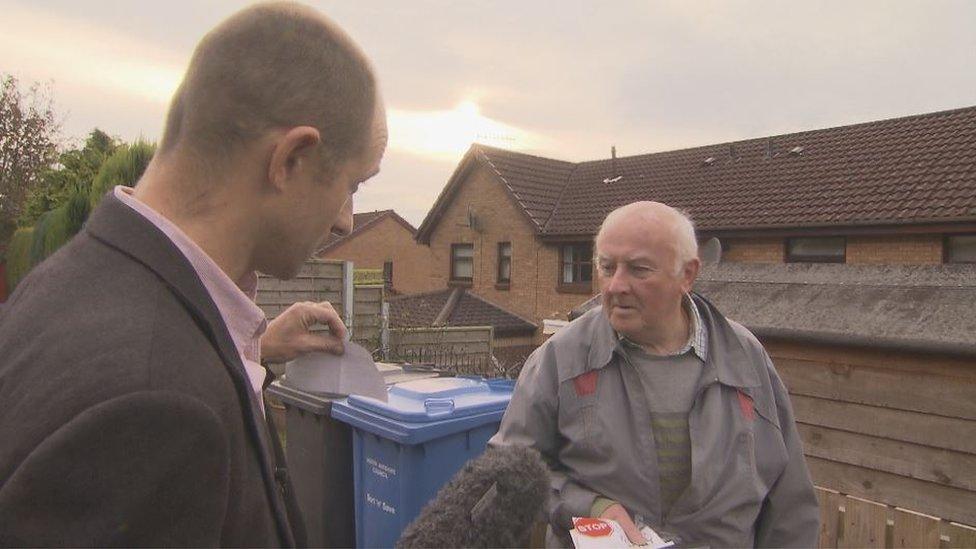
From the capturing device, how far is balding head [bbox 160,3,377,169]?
3.18ft

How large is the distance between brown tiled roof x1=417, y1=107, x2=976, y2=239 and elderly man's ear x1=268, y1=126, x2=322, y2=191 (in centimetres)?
1406

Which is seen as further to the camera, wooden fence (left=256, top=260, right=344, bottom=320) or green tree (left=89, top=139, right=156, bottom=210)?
wooden fence (left=256, top=260, right=344, bottom=320)

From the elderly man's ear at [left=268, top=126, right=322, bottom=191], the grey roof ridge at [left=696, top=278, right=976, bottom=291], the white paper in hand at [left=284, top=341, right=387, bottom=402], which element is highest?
the elderly man's ear at [left=268, top=126, right=322, bottom=191]

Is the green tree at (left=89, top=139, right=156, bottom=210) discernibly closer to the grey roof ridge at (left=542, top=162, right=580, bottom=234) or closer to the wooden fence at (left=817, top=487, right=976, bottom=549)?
the wooden fence at (left=817, top=487, right=976, bottom=549)

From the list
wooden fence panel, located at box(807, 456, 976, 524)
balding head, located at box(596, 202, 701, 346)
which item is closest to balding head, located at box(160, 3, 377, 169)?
balding head, located at box(596, 202, 701, 346)

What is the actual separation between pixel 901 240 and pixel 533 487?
1380 centimetres

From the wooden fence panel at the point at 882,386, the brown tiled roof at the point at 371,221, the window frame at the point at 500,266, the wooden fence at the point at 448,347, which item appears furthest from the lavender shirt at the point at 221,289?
the brown tiled roof at the point at 371,221

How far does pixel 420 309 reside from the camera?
2069cm

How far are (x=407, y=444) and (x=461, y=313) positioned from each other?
17.0 meters

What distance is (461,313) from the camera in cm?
2023

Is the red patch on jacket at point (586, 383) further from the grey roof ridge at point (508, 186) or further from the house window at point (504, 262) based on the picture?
the house window at point (504, 262)

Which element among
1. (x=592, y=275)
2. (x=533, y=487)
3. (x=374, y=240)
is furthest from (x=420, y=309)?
(x=533, y=487)

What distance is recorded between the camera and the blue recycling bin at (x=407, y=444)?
3.23 meters

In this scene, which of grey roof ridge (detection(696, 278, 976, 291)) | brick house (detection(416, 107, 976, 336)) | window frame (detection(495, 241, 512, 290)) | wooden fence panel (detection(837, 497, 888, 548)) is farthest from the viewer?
window frame (detection(495, 241, 512, 290))
